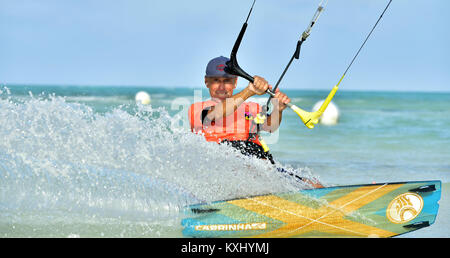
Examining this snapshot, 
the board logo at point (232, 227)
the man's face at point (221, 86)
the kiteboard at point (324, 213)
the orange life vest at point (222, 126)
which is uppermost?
the man's face at point (221, 86)

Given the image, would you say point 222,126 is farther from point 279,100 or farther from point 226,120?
point 279,100

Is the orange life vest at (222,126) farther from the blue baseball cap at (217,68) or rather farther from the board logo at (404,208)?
the board logo at (404,208)

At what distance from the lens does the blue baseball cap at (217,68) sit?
4.76 m

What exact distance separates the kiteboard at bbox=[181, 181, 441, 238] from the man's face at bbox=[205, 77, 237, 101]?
1014 millimetres

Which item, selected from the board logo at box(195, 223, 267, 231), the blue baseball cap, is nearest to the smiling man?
the blue baseball cap

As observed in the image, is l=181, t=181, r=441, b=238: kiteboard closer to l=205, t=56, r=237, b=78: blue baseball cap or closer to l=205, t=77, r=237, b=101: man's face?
l=205, t=77, r=237, b=101: man's face

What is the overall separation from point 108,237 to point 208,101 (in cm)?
152

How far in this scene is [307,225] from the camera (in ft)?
15.2

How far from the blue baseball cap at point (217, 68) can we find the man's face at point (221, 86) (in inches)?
1.7

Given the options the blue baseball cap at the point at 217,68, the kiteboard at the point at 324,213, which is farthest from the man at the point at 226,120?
the kiteboard at the point at 324,213

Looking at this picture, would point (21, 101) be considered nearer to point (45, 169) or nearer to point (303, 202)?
point (45, 169)

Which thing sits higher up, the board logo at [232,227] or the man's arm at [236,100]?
the man's arm at [236,100]

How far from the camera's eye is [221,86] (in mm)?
4812

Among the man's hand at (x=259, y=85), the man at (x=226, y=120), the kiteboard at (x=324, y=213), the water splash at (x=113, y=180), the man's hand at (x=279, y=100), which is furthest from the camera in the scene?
the man at (x=226, y=120)
